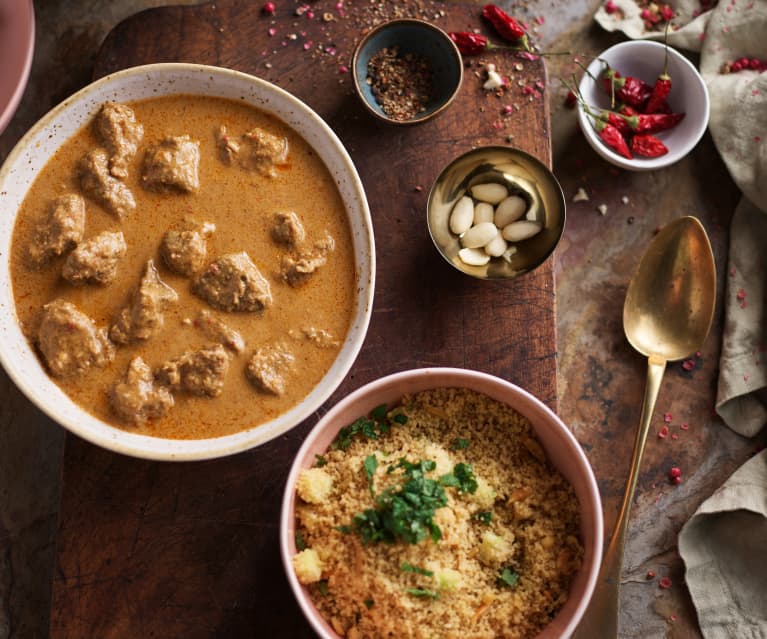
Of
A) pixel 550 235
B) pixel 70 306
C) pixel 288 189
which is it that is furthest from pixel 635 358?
pixel 70 306

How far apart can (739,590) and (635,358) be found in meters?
1.25

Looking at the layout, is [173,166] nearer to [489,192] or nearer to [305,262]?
[305,262]

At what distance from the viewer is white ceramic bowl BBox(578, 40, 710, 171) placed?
3.98 metres

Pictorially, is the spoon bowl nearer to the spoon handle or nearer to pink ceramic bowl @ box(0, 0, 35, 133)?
the spoon handle

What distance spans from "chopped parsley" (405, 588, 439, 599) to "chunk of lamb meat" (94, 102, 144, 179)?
2018 millimetres

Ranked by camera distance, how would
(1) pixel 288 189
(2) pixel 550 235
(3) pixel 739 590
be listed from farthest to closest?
(3) pixel 739 590 → (2) pixel 550 235 → (1) pixel 288 189

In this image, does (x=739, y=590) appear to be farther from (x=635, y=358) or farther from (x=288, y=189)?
(x=288, y=189)

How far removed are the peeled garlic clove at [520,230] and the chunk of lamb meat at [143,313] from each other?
1.53 m

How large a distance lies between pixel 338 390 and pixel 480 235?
95 centimetres

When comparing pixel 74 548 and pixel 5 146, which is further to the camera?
pixel 5 146

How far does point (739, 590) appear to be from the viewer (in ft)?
12.9

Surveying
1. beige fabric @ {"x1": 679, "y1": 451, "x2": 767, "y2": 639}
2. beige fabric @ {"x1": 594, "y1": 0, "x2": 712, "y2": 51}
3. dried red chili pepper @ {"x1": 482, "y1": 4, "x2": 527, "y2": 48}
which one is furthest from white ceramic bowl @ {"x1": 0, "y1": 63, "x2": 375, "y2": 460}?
beige fabric @ {"x1": 679, "y1": 451, "x2": 767, "y2": 639}

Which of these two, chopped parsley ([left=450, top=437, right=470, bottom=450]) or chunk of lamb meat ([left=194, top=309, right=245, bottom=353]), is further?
chopped parsley ([left=450, top=437, right=470, bottom=450])

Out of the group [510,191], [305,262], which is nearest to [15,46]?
[305,262]
